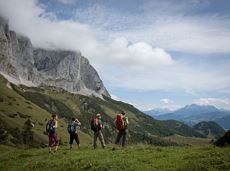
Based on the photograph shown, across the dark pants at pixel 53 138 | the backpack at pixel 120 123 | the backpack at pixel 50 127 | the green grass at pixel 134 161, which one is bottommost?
the green grass at pixel 134 161

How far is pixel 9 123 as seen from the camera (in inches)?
7584

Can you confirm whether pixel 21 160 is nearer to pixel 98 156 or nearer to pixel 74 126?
→ pixel 74 126

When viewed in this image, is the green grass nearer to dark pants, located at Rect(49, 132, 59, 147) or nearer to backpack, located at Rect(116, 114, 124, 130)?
dark pants, located at Rect(49, 132, 59, 147)

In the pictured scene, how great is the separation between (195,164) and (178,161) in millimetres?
2127

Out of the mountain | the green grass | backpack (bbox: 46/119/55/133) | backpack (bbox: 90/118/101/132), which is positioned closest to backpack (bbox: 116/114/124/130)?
backpack (bbox: 90/118/101/132)

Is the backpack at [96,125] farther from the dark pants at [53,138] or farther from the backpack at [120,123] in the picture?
the dark pants at [53,138]

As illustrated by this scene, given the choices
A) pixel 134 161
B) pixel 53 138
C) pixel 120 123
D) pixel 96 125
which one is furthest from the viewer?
pixel 96 125

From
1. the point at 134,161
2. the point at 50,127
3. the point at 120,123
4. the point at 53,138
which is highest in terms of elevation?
the point at 120,123

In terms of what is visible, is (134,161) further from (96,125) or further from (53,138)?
(53,138)

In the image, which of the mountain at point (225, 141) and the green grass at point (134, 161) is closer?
the green grass at point (134, 161)

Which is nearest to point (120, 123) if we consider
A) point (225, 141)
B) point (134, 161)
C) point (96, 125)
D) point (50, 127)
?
point (96, 125)

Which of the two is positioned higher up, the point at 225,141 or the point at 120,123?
the point at 120,123

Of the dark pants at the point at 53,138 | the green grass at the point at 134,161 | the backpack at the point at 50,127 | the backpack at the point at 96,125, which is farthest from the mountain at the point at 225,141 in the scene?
the backpack at the point at 50,127

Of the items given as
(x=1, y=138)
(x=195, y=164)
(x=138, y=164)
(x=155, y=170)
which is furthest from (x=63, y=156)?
(x=1, y=138)
